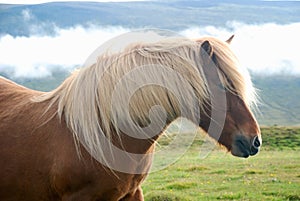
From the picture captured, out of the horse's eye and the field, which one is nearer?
the horse's eye

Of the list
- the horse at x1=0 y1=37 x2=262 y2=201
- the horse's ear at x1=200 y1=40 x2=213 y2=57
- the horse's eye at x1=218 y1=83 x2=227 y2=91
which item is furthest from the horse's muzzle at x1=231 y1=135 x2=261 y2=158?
the horse's ear at x1=200 y1=40 x2=213 y2=57

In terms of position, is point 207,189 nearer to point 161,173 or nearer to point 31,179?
point 161,173

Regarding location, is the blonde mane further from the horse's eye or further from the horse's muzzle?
the horse's muzzle

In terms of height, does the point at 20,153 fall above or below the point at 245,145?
below

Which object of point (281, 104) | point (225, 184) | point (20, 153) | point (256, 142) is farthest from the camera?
point (281, 104)

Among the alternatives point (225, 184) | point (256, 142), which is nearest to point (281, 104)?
point (225, 184)

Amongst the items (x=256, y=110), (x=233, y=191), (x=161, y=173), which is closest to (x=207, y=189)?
(x=233, y=191)

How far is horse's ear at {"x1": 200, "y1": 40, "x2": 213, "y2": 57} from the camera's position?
14.3 feet

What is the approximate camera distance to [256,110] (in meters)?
5.08

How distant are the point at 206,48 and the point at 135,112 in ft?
3.14

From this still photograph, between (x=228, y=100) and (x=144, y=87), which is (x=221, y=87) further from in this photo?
(x=144, y=87)

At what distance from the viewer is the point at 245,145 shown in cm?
439

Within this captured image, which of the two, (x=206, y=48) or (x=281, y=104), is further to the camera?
(x=281, y=104)

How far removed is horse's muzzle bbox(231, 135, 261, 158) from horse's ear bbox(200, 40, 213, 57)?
878 mm
